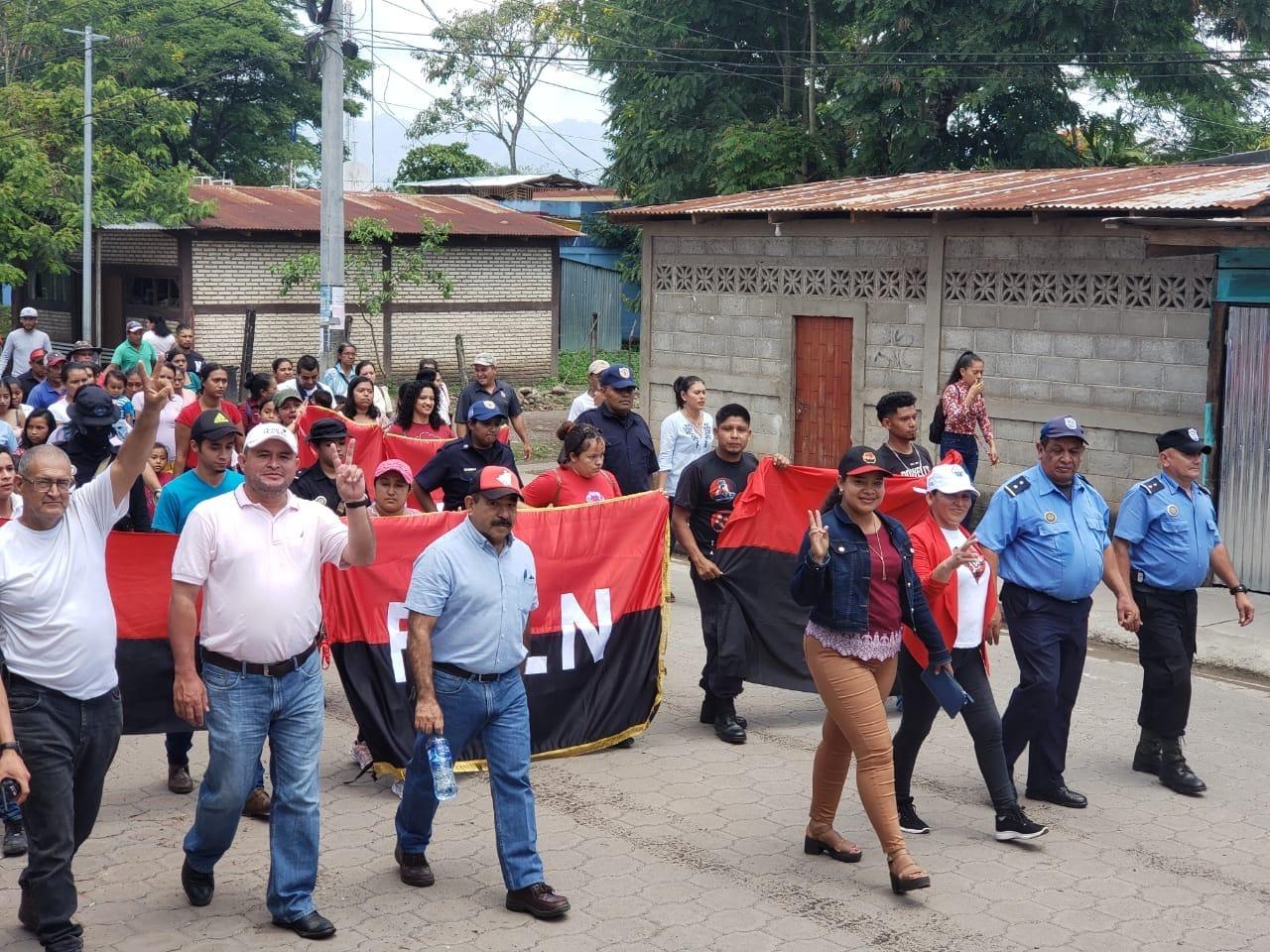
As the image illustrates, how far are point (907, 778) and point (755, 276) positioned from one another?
11548 millimetres

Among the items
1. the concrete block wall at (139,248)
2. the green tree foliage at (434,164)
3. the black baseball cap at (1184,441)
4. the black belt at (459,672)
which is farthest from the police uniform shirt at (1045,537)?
the green tree foliage at (434,164)

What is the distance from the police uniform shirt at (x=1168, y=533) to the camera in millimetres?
7363

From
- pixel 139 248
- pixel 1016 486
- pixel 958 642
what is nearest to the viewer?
pixel 958 642

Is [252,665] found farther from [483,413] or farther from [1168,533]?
[1168,533]

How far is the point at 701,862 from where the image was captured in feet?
20.9

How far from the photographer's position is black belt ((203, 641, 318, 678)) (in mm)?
5473

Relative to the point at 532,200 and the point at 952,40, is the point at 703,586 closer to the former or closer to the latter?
the point at 952,40

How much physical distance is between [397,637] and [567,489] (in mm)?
A: 1494

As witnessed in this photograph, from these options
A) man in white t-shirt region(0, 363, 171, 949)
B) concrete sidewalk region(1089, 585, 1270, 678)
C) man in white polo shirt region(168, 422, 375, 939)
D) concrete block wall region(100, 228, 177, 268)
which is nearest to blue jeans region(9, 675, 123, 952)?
man in white t-shirt region(0, 363, 171, 949)

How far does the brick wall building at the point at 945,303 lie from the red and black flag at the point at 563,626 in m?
6.47

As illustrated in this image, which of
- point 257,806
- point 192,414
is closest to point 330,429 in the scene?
point 257,806

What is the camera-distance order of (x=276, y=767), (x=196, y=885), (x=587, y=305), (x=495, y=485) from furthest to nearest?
(x=587, y=305) → (x=196, y=885) → (x=495, y=485) → (x=276, y=767)

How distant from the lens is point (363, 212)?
99.8ft

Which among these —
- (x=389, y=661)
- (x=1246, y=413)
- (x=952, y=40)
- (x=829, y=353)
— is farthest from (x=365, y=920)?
(x=952, y=40)
